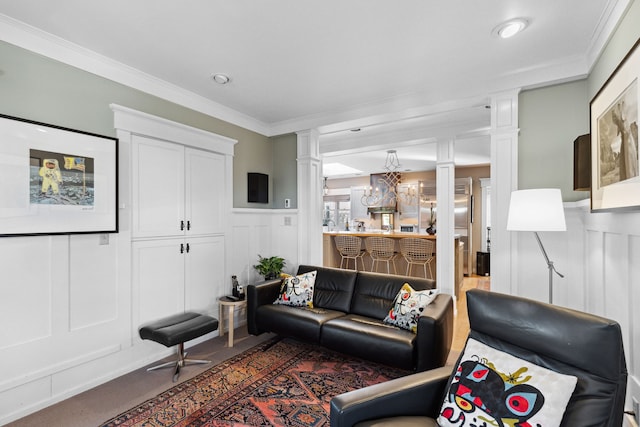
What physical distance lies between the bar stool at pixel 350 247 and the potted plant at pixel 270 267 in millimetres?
1902

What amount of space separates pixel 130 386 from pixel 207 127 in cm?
257

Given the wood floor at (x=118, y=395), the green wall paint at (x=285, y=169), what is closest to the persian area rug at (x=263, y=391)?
the wood floor at (x=118, y=395)

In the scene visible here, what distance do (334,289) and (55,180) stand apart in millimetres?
2646

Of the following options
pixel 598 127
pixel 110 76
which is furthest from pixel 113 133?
pixel 598 127

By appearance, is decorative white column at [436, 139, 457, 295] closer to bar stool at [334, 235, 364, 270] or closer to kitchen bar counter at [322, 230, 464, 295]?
kitchen bar counter at [322, 230, 464, 295]

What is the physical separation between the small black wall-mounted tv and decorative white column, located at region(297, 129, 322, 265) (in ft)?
1.58

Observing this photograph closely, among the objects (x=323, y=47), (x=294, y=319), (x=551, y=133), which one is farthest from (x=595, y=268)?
(x=323, y=47)

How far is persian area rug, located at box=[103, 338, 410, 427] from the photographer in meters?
2.10

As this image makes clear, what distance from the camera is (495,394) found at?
1.31 m

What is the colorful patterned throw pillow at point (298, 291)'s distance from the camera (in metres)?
3.38

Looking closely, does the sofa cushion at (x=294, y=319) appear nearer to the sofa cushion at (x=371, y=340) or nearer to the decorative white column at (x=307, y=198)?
the sofa cushion at (x=371, y=340)

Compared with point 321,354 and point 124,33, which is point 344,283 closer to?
point 321,354

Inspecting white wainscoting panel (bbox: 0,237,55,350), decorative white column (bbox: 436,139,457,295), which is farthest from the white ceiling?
white wainscoting panel (bbox: 0,237,55,350)

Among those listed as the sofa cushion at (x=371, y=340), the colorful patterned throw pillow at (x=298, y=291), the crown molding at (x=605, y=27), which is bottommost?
the sofa cushion at (x=371, y=340)
